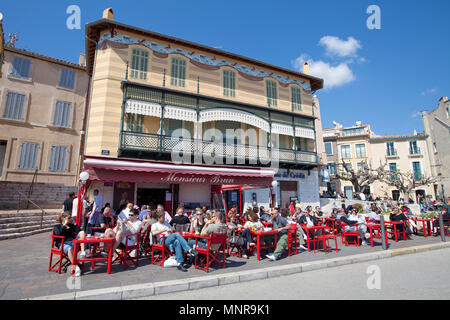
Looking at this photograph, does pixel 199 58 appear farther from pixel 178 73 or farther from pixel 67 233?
pixel 67 233

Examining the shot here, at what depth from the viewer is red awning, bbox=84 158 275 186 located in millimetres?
9195

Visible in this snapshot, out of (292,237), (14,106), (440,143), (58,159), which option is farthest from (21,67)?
(440,143)

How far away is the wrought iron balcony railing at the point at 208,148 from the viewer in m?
12.9

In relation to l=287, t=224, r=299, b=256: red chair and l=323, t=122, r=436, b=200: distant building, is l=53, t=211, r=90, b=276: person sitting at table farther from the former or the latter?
l=323, t=122, r=436, b=200: distant building

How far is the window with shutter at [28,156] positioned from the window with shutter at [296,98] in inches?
683

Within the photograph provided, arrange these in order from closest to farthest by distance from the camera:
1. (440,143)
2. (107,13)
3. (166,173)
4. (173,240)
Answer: (173,240)
(166,173)
(107,13)
(440,143)

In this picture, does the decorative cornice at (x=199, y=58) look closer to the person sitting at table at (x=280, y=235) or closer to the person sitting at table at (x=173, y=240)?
the person sitting at table at (x=173, y=240)

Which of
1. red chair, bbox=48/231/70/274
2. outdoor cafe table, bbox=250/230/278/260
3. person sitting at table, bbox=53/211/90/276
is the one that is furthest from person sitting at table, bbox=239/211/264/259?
red chair, bbox=48/231/70/274

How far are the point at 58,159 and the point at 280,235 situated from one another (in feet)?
50.3

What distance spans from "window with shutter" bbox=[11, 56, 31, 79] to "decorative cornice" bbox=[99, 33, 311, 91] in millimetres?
6397

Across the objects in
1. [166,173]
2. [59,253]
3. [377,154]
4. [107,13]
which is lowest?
[59,253]

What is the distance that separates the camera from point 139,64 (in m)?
14.1

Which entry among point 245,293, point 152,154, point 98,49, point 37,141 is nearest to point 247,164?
point 152,154

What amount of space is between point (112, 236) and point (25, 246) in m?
4.58
